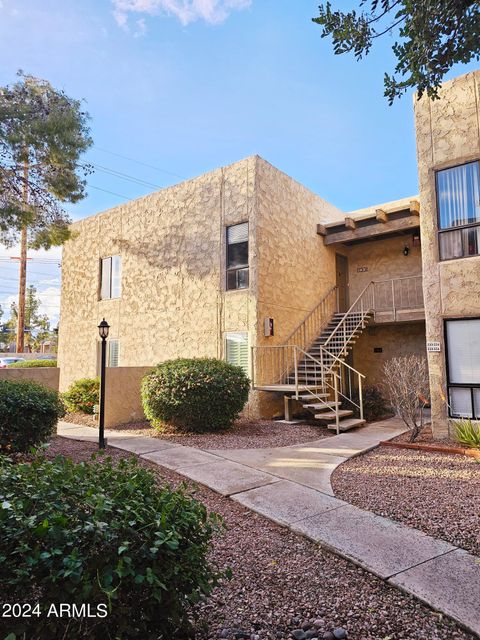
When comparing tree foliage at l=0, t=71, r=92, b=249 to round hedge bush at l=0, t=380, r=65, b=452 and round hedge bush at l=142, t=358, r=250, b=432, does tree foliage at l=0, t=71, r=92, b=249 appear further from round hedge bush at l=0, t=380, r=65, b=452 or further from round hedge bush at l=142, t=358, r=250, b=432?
round hedge bush at l=142, t=358, r=250, b=432

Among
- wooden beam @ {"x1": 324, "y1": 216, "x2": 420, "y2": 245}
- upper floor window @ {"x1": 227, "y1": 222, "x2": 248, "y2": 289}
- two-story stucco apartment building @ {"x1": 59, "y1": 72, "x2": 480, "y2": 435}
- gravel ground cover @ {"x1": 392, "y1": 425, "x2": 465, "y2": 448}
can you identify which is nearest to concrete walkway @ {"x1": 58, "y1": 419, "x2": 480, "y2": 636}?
gravel ground cover @ {"x1": 392, "y1": 425, "x2": 465, "y2": 448}

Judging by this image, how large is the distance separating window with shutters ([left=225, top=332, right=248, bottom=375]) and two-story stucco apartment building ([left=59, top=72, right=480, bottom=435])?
0.12 ft

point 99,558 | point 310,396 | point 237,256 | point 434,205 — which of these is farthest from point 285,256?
point 99,558

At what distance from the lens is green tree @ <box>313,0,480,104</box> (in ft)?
9.61

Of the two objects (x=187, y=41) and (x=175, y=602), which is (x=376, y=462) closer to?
(x=175, y=602)

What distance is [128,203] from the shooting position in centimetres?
1362

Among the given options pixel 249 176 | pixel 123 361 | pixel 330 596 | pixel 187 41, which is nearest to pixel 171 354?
pixel 123 361

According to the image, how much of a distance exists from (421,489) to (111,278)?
39.3ft

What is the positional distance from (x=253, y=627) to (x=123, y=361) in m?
11.5

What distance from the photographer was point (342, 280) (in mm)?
13648

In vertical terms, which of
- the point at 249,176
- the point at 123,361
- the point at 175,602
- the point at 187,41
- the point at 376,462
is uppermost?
the point at 187,41

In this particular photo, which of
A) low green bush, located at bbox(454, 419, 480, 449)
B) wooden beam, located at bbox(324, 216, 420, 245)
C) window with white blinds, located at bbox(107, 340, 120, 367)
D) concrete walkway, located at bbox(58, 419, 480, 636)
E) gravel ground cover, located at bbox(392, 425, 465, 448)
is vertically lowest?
concrete walkway, located at bbox(58, 419, 480, 636)

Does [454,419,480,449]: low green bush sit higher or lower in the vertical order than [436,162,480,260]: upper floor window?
lower

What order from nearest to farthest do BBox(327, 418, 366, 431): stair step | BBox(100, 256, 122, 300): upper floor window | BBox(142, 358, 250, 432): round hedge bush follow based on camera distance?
BBox(142, 358, 250, 432): round hedge bush → BBox(327, 418, 366, 431): stair step → BBox(100, 256, 122, 300): upper floor window
